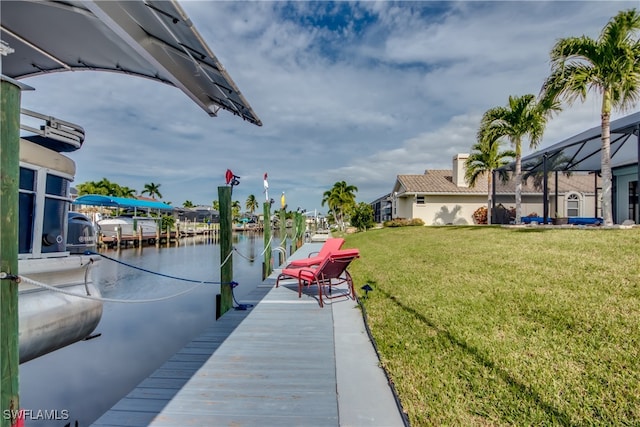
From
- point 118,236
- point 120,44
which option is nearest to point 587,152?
point 120,44

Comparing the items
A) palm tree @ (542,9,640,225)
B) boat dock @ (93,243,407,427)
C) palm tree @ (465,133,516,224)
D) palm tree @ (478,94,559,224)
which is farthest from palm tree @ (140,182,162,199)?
boat dock @ (93,243,407,427)

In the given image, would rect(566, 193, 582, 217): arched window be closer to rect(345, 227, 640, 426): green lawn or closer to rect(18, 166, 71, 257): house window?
rect(345, 227, 640, 426): green lawn

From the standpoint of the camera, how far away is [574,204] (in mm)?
21094

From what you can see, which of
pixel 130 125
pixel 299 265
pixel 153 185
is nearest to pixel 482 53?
pixel 299 265

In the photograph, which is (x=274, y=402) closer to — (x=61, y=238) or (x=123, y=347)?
(x=61, y=238)

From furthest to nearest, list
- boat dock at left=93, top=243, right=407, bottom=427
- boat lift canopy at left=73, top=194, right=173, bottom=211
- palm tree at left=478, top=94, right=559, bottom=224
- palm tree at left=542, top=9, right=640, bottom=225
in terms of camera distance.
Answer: boat lift canopy at left=73, top=194, right=173, bottom=211 < palm tree at left=478, top=94, right=559, bottom=224 < palm tree at left=542, top=9, right=640, bottom=225 < boat dock at left=93, top=243, right=407, bottom=427

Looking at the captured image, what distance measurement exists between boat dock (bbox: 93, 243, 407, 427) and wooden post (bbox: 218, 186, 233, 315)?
0.83 metres

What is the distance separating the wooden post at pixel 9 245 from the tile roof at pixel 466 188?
21.2 m

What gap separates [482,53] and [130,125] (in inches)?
687

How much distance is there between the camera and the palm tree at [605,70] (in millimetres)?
9820

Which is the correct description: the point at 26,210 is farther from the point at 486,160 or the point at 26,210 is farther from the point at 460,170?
the point at 460,170

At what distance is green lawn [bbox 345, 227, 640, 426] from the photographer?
2764mm

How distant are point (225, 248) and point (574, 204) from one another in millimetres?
23164

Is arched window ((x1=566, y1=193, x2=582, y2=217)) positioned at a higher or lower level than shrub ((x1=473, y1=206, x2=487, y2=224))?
higher
